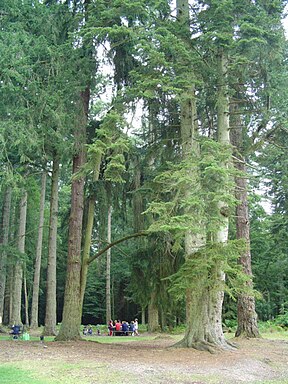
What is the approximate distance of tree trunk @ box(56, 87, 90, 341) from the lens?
485 inches

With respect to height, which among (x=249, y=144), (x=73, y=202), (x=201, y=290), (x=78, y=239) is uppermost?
(x=249, y=144)

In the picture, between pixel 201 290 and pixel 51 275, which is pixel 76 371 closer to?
pixel 201 290

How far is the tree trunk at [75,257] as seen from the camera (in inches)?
485

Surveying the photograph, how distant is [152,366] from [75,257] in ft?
18.7

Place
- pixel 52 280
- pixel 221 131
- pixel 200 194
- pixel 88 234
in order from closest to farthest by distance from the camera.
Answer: pixel 200 194 → pixel 221 131 → pixel 88 234 → pixel 52 280

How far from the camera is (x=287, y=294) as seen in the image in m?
30.7

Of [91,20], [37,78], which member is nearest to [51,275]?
[37,78]

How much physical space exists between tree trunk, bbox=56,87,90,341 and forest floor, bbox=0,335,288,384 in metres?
2.57

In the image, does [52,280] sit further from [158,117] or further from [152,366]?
[152,366]

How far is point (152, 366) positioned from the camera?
762 cm

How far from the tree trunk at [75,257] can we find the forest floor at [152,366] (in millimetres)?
2567

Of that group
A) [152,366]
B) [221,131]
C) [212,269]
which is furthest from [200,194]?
[221,131]

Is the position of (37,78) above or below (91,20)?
below

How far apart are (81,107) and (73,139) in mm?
971
